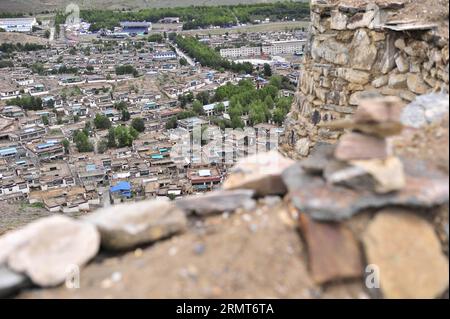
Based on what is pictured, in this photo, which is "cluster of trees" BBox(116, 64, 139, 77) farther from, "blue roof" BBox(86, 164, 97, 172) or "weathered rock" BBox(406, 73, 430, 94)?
"weathered rock" BBox(406, 73, 430, 94)

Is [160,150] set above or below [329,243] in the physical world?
below

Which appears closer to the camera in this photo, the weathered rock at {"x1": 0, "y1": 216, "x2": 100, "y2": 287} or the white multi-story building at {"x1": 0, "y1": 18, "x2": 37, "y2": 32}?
the weathered rock at {"x1": 0, "y1": 216, "x2": 100, "y2": 287}

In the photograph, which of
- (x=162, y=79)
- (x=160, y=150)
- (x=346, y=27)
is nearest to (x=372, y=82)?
(x=346, y=27)

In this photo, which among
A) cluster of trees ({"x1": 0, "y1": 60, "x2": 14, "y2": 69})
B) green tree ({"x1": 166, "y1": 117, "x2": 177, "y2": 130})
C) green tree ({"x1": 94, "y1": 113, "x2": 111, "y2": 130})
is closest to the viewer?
green tree ({"x1": 166, "y1": 117, "x2": 177, "y2": 130})

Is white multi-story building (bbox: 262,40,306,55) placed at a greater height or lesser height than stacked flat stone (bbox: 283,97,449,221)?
lesser

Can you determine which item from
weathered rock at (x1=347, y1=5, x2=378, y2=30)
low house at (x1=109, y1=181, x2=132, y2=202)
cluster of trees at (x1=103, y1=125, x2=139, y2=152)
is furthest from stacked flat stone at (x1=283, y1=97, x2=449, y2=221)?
cluster of trees at (x1=103, y1=125, x2=139, y2=152)

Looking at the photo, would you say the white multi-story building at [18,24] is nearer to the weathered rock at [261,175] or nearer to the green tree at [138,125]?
the green tree at [138,125]

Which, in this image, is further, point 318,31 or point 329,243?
point 318,31
